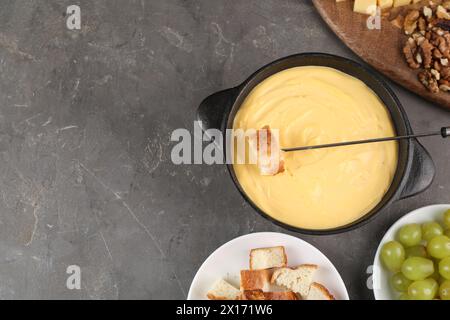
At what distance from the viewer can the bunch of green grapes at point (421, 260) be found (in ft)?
4.06

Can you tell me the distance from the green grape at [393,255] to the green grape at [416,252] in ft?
0.11

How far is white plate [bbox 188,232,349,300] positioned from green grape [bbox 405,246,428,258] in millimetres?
173

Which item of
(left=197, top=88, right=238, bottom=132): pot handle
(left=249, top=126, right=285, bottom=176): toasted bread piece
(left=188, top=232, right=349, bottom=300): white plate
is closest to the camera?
(left=249, top=126, right=285, bottom=176): toasted bread piece

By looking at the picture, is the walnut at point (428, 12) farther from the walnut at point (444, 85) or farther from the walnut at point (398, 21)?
the walnut at point (444, 85)

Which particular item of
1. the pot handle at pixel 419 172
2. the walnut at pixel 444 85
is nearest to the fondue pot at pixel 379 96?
the pot handle at pixel 419 172

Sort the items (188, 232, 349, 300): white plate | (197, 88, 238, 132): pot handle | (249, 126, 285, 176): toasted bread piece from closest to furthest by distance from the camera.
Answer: (249, 126, 285, 176): toasted bread piece, (197, 88, 238, 132): pot handle, (188, 232, 349, 300): white plate

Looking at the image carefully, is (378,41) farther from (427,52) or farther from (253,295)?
(253,295)

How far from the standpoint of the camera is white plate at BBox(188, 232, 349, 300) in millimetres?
1321

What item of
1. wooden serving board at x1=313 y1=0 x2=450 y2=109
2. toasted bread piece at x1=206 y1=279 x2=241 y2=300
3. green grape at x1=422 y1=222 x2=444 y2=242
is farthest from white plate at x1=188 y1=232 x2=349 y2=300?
wooden serving board at x1=313 y1=0 x2=450 y2=109

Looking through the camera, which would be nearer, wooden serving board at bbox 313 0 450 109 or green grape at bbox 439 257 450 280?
green grape at bbox 439 257 450 280

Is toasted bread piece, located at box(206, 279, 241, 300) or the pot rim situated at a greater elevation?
the pot rim

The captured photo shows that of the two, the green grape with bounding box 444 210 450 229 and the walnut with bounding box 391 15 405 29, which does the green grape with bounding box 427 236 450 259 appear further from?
the walnut with bounding box 391 15 405 29
